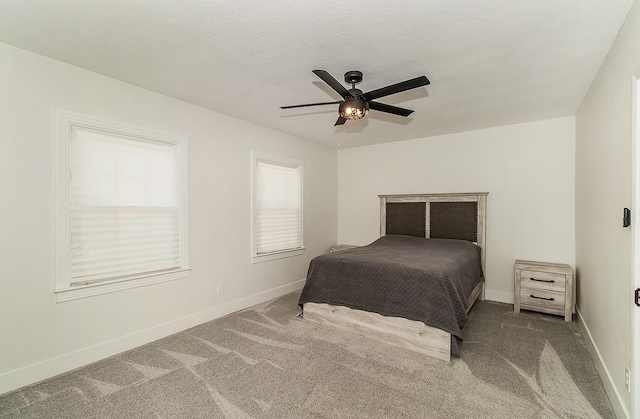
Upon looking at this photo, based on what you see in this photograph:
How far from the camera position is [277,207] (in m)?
4.48

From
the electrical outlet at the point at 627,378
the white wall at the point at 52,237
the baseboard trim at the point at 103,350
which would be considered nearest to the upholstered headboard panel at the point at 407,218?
the white wall at the point at 52,237

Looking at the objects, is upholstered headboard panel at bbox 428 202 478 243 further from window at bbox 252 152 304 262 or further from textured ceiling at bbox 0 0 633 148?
window at bbox 252 152 304 262

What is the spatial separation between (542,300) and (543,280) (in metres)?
0.23

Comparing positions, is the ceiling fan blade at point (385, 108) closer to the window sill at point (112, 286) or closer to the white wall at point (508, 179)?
the white wall at point (508, 179)

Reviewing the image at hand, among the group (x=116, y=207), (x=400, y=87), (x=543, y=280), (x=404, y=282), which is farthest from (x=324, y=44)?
(x=543, y=280)

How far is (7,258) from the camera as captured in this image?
2150 millimetres

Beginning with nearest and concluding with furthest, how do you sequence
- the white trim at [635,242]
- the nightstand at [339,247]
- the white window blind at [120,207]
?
the white trim at [635,242] < the white window blind at [120,207] < the nightstand at [339,247]

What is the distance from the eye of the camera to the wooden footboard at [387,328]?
8.41ft

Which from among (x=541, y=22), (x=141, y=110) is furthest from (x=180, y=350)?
(x=541, y=22)

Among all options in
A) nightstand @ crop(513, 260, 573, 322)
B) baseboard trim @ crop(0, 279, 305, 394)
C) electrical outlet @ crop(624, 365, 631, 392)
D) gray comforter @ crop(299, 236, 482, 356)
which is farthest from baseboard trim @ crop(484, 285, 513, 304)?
baseboard trim @ crop(0, 279, 305, 394)

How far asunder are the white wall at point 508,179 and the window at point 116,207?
348 centimetres

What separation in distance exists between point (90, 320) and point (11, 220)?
999 millimetres

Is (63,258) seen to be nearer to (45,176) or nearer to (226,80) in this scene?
(45,176)

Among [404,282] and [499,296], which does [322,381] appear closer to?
[404,282]
